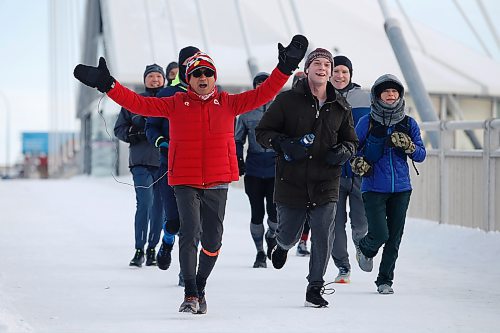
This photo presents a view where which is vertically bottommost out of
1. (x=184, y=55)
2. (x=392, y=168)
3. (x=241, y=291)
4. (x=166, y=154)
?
(x=241, y=291)

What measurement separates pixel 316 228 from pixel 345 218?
1.35 meters

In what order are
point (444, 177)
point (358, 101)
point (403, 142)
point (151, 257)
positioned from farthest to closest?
point (444, 177) < point (151, 257) < point (358, 101) < point (403, 142)

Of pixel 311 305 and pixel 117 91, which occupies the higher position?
pixel 117 91

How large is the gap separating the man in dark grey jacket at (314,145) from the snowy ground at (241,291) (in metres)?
0.49

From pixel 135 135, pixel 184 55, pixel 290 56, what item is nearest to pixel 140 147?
pixel 135 135

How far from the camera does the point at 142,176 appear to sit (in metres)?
9.61

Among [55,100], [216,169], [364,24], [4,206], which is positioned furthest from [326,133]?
[55,100]

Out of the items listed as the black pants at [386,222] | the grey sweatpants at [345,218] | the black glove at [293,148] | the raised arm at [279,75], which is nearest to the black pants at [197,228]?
the black glove at [293,148]

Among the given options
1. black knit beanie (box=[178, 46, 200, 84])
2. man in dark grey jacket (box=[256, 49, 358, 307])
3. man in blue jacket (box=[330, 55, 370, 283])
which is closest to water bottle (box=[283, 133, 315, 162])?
man in dark grey jacket (box=[256, 49, 358, 307])

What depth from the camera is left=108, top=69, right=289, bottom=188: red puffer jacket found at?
6.80m

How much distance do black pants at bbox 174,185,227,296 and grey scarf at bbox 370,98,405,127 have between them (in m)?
1.36

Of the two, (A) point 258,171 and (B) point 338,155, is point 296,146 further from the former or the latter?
(A) point 258,171

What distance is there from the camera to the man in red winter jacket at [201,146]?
6781 millimetres

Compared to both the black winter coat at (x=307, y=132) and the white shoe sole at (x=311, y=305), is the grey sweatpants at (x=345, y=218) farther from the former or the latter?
the white shoe sole at (x=311, y=305)
